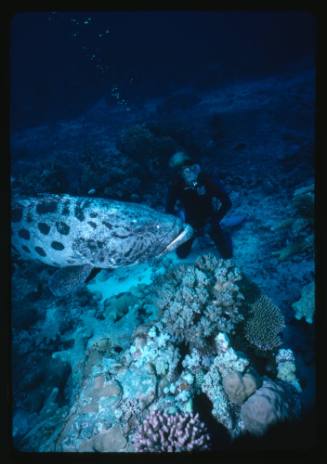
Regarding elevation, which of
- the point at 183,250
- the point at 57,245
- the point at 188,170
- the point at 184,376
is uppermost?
the point at 188,170

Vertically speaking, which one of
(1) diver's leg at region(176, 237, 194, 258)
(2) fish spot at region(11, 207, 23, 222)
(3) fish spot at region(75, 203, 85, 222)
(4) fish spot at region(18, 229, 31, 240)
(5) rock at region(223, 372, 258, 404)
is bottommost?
(5) rock at region(223, 372, 258, 404)

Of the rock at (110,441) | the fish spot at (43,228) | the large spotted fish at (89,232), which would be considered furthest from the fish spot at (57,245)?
the rock at (110,441)

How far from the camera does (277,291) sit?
527 centimetres

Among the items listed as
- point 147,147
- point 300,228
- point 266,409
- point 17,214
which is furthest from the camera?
point 147,147

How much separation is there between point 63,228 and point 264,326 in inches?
110

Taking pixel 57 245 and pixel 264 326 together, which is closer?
pixel 264 326

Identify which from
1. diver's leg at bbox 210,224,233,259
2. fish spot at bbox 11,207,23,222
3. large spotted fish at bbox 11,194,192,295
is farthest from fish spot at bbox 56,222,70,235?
diver's leg at bbox 210,224,233,259

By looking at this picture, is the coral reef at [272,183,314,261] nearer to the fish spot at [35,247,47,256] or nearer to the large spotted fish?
the large spotted fish

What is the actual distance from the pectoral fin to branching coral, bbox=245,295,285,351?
7.25 ft

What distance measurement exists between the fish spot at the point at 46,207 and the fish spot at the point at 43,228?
0.16m

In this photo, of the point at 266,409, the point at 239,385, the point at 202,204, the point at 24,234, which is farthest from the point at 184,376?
the point at 202,204

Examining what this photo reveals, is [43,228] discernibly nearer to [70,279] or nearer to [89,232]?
[89,232]

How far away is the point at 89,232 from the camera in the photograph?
399cm

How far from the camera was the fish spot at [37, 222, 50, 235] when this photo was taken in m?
4.12
